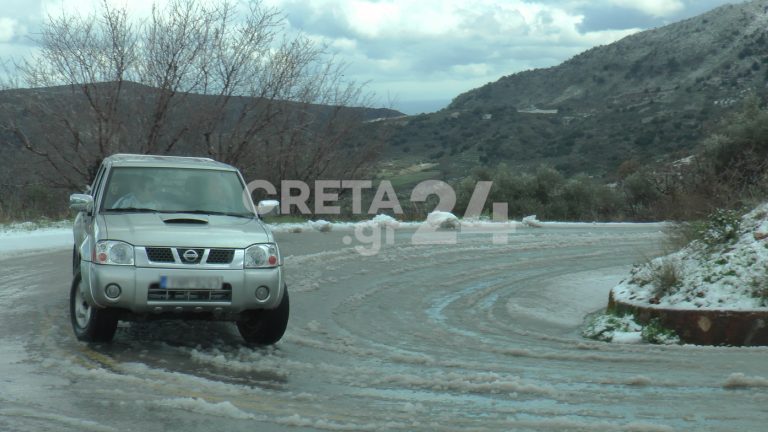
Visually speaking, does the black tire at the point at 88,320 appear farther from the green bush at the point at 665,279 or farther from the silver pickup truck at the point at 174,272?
the green bush at the point at 665,279

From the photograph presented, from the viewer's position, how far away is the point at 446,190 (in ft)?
119

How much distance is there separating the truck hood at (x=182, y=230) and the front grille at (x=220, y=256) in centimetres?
5

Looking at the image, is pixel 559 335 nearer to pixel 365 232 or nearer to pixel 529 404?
pixel 529 404

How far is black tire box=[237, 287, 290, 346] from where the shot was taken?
830cm

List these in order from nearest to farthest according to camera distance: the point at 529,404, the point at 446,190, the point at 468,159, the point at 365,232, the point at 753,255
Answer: the point at 529,404 < the point at 753,255 < the point at 365,232 < the point at 446,190 < the point at 468,159

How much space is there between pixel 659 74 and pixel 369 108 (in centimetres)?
6538

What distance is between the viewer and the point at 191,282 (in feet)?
25.6

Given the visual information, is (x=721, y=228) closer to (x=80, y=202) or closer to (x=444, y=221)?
(x=80, y=202)

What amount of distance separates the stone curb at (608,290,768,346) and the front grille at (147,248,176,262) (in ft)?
16.0

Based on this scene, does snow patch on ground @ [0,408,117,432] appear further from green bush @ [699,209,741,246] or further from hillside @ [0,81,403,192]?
hillside @ [0,81,403,192]

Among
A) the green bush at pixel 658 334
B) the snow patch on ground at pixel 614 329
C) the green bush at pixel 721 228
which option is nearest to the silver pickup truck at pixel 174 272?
the snow patch on ground at pixel 614 329

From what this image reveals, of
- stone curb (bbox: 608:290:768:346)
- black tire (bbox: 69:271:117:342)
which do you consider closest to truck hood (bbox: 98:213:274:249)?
black tire (bbox: 69:271:117:342)

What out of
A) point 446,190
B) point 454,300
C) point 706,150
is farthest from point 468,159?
point 454,300

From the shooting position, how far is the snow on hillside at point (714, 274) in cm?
891
